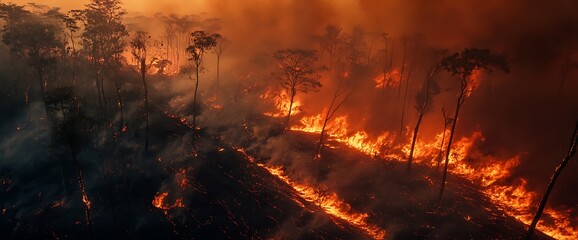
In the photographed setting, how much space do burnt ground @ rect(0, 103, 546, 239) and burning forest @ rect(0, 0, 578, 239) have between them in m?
0.19

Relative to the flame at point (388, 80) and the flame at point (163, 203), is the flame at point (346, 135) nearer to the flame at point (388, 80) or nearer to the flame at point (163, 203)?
the flame at point (388, 80)

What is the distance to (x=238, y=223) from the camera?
1421 inches

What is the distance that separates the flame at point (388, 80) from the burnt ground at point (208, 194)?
2415 cm

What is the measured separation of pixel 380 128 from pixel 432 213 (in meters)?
22.7

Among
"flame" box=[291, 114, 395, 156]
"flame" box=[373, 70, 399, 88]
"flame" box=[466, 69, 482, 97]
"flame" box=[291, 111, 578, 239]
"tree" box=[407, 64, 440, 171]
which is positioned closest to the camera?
"flame" box=[291, 111, 578, 239]

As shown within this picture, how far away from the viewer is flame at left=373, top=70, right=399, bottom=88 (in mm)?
73000

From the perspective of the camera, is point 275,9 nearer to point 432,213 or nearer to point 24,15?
point 24,15

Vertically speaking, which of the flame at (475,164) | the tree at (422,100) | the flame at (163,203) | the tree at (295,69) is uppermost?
the tree at (295,69)

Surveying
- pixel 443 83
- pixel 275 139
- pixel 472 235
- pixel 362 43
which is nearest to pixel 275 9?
pixel 362 43

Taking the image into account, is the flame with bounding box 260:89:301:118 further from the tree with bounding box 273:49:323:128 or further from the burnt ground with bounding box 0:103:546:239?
the burnt ground with bounding box 0:103:546:239

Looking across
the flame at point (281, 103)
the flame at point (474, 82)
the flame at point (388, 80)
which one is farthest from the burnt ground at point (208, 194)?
the flame at point (474, 82)

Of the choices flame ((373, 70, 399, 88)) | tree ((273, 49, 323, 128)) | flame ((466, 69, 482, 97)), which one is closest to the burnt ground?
tree ((273, 49, 323, 128))

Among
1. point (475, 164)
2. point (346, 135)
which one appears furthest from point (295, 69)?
point (475, 164)

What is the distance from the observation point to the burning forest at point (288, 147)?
36.8m
